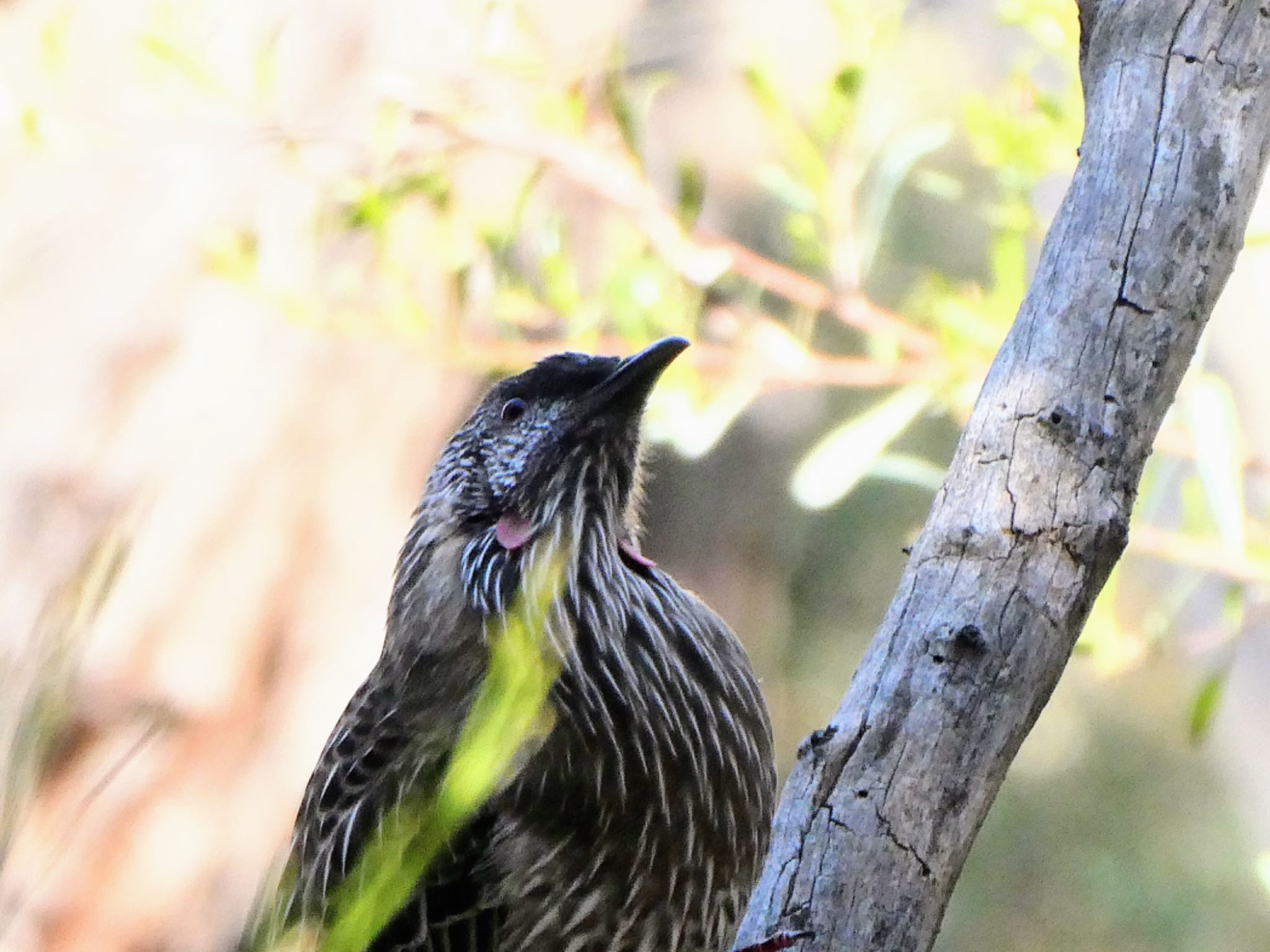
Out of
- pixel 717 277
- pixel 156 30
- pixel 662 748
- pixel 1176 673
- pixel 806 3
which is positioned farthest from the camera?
pixel 1176 673

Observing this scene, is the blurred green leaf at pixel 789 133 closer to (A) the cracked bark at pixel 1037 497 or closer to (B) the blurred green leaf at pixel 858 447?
(B) the blurred green leaf at pixel 858 447

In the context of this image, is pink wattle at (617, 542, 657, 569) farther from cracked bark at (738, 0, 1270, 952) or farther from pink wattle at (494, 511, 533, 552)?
cracked bark at (738, 0, 1270, 952)

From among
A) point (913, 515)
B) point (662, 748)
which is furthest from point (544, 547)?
point (913, 515)

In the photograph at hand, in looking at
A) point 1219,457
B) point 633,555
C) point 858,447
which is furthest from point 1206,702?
point 633,555

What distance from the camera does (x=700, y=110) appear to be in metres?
2.90

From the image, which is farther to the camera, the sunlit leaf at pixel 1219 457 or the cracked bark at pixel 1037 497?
the sunlit leaf at pixel 1219 457

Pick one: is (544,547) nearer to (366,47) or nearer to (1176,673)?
(366,47)

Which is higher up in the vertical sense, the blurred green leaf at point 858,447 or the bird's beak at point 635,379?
the blurred green leaf at point 858,447

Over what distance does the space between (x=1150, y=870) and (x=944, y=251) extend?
150cm

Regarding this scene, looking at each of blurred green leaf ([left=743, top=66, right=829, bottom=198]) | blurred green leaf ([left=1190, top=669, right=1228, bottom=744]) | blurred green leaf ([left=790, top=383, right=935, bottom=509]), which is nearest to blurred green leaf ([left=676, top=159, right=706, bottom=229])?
blurred green leaf ([left=743, top=66, right=829, bottom=198])

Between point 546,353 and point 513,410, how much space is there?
265 millimetres

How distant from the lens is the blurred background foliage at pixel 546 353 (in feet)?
6.35

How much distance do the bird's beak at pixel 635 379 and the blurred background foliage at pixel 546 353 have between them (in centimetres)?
29

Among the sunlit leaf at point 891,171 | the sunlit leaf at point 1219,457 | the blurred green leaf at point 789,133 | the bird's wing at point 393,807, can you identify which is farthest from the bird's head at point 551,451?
the sunlit leaf at point 1219,457
